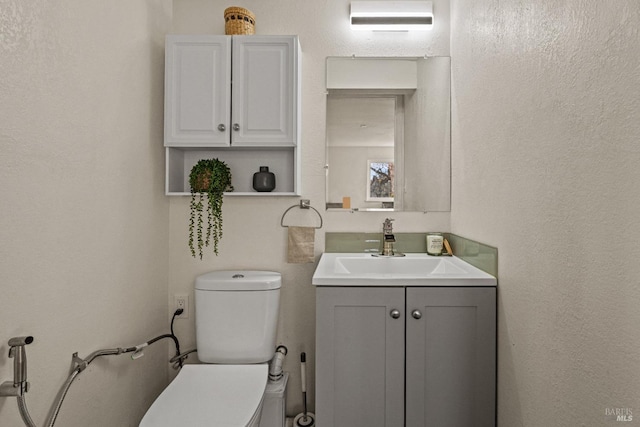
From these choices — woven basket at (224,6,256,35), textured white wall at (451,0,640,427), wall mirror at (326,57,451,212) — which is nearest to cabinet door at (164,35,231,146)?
woven basket at (224,6,256,35)

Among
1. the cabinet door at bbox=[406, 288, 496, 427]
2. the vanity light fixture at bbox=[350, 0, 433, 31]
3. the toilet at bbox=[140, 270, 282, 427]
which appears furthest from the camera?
the vanity light fixture at bbox=[350, 0, 433, 31]

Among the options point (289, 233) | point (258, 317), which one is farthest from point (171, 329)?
point (289, 233)

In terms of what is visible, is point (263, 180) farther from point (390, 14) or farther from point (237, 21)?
point (390, 14)

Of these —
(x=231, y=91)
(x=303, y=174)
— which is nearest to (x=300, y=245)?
(x=303, y=174)

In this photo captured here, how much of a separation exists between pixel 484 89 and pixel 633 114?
2.78ft

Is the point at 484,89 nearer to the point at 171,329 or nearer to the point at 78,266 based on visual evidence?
the point at 78,266

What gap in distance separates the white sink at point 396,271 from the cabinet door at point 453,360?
0.05 meters

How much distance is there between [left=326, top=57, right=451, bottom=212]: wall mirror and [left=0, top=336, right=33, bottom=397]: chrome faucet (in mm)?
1495

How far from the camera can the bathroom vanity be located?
1.44 m

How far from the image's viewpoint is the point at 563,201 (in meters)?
1.01

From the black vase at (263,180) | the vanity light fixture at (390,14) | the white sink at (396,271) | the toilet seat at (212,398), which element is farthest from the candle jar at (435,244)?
the vanity light fixture at (390,14)

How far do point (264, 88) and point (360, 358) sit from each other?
1.34 m

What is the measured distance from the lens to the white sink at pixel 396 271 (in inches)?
57.2

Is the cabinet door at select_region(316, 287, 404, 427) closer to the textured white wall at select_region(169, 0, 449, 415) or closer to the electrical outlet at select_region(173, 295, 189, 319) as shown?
the textured white wall at select_region(169, 0, 449, 415)
